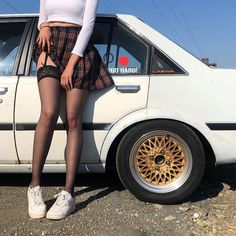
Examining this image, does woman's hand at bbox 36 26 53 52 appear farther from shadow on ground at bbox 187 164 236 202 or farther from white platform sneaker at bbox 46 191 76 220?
shadow on ground at bbox 187 164 236 202

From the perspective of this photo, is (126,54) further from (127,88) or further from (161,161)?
(161,161)

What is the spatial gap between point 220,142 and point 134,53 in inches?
42.3

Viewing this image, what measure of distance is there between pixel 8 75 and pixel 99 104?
0.84 metres

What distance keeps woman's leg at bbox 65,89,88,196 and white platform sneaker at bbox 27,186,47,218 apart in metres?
0.23

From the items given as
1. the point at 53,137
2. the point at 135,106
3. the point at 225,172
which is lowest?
the point at 225,172

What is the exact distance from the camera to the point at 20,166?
→ 4.39 m

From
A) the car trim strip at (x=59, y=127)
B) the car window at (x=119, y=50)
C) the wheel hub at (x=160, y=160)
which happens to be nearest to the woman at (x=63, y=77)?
the car trim strip at (x=59, y=127)

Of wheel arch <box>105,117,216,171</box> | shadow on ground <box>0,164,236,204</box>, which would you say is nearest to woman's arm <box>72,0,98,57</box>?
wheel arch <box>105,117,216,171</box>

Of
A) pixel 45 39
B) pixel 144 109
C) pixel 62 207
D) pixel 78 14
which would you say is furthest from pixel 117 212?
pixel 78 14

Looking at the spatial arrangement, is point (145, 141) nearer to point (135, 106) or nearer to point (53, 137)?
point (135, 106)

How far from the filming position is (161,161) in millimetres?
4422

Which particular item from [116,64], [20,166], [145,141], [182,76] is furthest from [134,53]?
[20,166]

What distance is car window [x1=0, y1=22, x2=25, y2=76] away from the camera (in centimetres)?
437

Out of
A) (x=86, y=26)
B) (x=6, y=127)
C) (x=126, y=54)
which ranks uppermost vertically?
(x=86, y=26)
